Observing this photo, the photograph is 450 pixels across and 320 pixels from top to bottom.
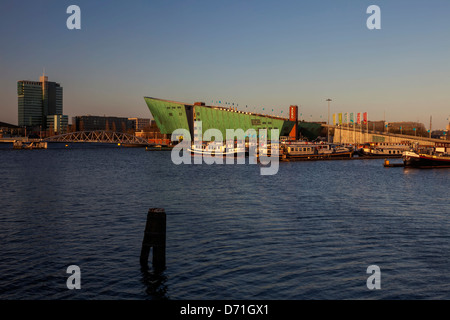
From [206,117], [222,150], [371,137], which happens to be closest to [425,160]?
[222,150]

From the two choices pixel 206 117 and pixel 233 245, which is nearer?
pixel 233 245

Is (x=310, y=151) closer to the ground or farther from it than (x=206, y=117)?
closer to the ground

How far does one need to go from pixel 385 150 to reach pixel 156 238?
98.2 metres

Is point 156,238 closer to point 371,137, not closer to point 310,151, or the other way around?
point 310,151

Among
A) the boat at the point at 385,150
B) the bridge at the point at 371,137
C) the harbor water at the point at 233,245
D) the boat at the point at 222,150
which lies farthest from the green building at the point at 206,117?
the harbor water at the point at 233,245

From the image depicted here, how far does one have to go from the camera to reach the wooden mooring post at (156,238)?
15.0 meters

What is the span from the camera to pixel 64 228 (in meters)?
23.5

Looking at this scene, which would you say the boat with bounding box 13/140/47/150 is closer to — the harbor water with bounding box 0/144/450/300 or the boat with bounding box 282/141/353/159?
the boat with bounding box 282/141/353/159

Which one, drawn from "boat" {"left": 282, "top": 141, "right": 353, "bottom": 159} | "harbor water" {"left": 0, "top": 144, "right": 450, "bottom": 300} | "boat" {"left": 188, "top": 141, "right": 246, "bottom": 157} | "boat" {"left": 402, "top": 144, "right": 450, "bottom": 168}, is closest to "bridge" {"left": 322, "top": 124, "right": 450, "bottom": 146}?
"boat" {"left": 282, "top": 141, "right": 353, "bottom": 159}

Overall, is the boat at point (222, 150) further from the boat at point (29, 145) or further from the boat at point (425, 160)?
the boat at point (29, 145)

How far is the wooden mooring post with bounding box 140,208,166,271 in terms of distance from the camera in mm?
15008

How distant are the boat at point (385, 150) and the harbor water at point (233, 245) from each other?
220ft

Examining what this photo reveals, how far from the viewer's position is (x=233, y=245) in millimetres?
19719
